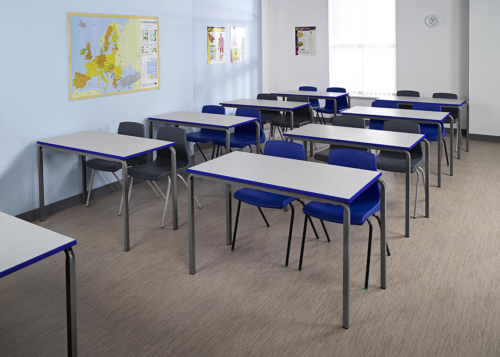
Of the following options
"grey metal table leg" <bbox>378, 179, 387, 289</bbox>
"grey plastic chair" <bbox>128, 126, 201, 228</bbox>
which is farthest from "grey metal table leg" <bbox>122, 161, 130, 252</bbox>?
"grey metal table leg" <bbox>378, 179, 387, 289</bbox>

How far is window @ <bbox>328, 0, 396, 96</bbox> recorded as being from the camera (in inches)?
354

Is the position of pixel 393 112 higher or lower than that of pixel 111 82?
lower

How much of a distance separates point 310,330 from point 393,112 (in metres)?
3.86

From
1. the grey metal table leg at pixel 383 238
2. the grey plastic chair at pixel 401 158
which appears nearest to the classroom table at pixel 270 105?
the grey plastic chair at pixel 401 158

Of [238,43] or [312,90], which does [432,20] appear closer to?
[312,90]

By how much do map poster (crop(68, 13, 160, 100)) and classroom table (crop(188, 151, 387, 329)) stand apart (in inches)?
85.1

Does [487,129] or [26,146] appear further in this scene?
[487,129]

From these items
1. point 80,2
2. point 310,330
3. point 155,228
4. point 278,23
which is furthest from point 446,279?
point 278,23

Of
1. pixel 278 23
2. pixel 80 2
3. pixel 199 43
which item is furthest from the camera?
pixel 278 23

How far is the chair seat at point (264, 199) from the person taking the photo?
3.68 meters

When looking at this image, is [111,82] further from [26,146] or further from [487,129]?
[487,129]

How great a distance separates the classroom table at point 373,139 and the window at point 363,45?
180 inches

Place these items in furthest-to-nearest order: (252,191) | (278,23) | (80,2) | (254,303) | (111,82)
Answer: (278,23) < (111,82) < (80,2) < (252,191) < (254,303)

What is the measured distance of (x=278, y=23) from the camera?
399 inches
